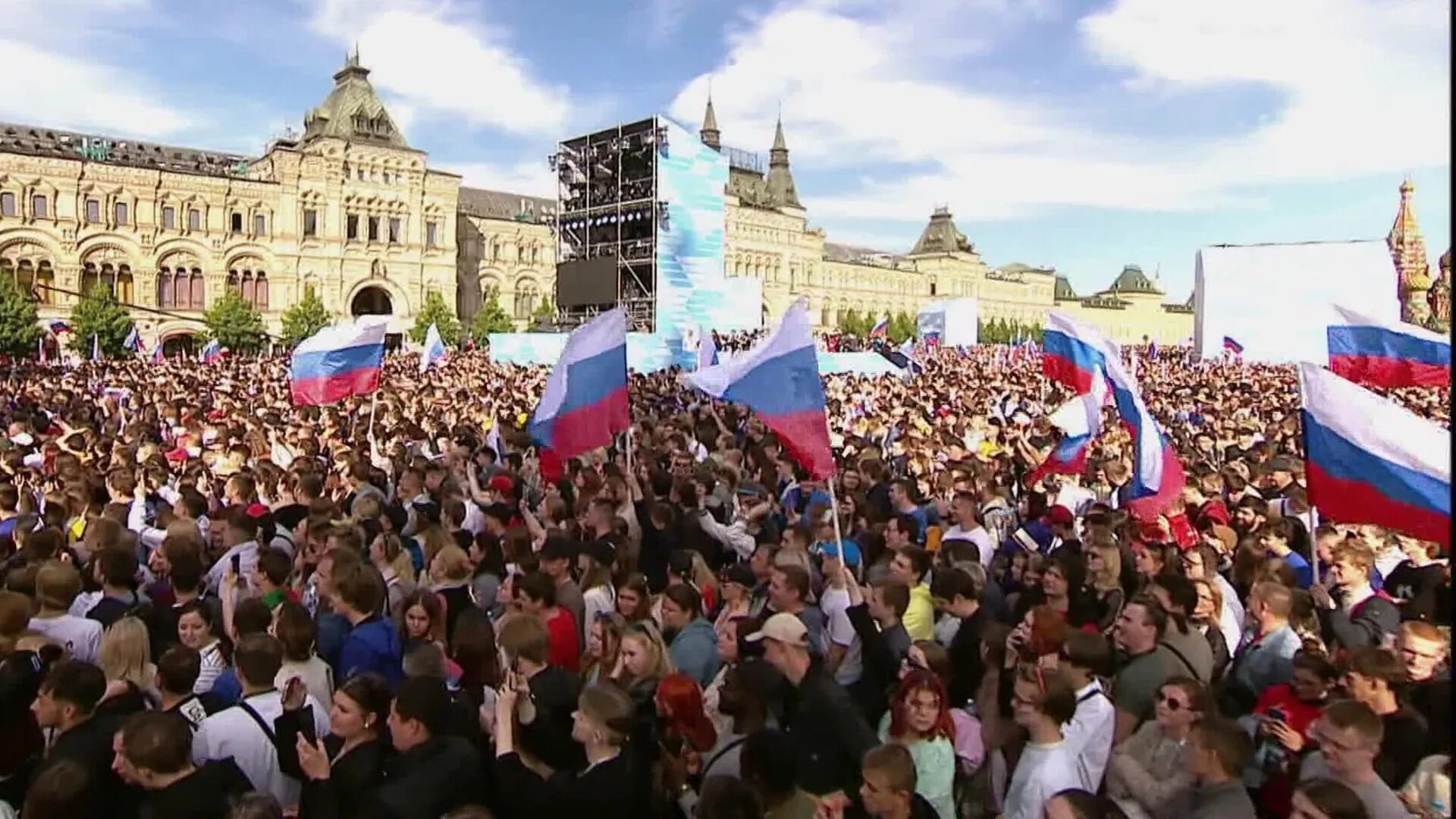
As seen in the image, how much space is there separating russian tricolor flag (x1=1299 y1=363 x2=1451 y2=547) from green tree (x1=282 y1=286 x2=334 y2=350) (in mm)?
49786

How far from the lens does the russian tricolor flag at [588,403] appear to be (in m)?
8.81

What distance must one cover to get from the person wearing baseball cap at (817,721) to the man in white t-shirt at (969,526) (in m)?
3.11

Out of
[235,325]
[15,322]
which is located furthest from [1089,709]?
[235,325]

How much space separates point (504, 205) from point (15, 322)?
35.1 metres

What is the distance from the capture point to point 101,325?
144ft

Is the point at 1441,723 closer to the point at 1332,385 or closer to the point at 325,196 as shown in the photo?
the point at 1332,385

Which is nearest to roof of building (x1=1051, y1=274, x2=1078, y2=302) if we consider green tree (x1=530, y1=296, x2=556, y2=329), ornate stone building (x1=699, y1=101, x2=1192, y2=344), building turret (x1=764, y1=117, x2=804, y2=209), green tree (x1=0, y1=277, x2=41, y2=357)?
ornate stone building (x1=699, y1=101, x2=1192, y2=344)

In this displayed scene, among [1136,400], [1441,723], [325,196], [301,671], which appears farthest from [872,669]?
[325,196]

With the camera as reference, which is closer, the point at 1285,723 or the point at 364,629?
the point at 1285,723

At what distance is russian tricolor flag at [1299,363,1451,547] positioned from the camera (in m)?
5.19

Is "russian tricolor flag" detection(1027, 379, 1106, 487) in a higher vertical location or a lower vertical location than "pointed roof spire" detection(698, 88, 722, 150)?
lower

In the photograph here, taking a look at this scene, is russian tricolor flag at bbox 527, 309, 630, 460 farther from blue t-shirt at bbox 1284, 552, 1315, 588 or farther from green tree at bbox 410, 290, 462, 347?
green tree at bbox 410, 290, 462, 347

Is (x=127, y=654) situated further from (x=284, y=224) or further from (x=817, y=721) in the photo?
(x=284, y=224)

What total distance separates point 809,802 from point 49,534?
4.86 meters
